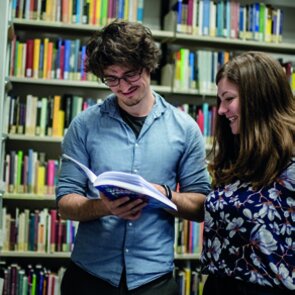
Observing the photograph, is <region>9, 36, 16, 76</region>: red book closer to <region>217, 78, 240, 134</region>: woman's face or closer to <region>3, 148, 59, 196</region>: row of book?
<region>3, 148, 59, 196</region>: row of book

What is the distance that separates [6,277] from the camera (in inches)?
112

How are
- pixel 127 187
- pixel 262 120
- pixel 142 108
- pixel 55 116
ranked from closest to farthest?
pixel 127 187, pixel 262 120, pixel 142 108, pixel 55 116

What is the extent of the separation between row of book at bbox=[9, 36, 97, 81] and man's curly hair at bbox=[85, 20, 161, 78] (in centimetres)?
135

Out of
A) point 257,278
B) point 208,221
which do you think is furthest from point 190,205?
point 257,278

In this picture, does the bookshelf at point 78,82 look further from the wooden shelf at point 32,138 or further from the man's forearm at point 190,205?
the man's forearm at point 190,205

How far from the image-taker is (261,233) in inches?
51.3

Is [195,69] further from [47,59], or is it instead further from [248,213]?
[248,213]

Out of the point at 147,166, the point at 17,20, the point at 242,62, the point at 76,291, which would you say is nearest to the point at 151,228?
the point at 147,166

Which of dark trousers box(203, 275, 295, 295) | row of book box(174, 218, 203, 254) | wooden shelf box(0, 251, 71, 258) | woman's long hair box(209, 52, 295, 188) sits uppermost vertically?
woman's long hair box(209, 52, 295, 188)

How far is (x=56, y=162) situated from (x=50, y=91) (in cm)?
50

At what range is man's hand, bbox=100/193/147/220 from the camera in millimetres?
1361

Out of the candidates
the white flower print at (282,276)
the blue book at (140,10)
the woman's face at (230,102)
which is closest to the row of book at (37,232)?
the blue book at (140,10)

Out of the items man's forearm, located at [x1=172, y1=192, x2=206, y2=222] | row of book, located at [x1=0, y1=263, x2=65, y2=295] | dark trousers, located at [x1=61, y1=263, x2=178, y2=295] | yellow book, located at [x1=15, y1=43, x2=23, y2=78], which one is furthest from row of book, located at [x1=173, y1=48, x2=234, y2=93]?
dark trousers, located at [x1=61, y1=263, x2=178, y2=295]

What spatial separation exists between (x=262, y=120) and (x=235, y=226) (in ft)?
0.97
